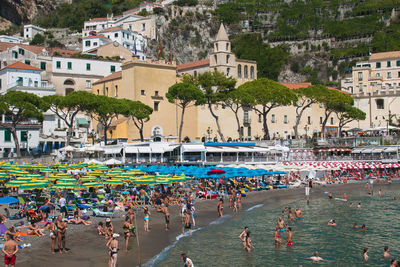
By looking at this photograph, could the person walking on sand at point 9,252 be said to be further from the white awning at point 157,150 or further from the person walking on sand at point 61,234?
the white awning at point 157,150

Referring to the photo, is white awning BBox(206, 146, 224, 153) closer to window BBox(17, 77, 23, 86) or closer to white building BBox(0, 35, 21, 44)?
window BBox(17, 77, 23, 86)

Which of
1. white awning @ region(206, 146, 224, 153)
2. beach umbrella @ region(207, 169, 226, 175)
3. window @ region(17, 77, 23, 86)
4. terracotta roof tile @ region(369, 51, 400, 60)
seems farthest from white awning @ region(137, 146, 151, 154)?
terracotta roof tile @ region(369, 51, 400, 60)

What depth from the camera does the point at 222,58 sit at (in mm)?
71812

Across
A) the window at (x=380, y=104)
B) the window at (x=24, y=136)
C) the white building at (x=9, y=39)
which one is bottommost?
the window at (x=24, y=136)

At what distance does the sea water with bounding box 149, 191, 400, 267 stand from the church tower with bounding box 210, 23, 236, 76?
38207 millimetres

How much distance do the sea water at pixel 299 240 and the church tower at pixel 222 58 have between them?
38207 millimetres

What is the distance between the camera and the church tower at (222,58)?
71812 millimetres

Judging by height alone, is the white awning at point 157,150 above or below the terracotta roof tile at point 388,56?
below

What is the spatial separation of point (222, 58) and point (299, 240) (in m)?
48.8

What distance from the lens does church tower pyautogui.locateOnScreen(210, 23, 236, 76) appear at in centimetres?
7181

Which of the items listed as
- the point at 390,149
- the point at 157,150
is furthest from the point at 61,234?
the point at 390,149

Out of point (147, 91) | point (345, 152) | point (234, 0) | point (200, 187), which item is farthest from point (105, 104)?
point (234, 0)

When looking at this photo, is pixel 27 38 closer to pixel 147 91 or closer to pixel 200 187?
pixel 147 91

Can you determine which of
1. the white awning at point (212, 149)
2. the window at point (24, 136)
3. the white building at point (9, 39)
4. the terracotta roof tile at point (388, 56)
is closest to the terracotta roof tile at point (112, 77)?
the window at point (24, 136)
